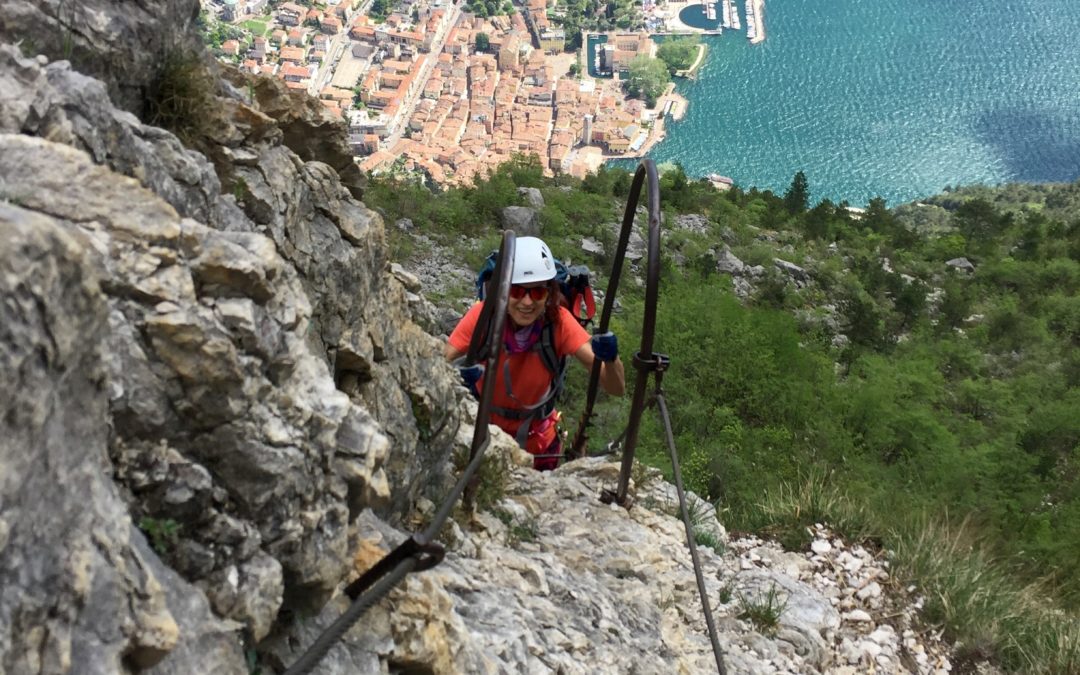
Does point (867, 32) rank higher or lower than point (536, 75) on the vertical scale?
higher

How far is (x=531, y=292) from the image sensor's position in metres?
4.64

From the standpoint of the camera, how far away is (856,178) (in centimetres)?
5091

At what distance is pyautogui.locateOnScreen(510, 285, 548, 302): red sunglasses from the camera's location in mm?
4621

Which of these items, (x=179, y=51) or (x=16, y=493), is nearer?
(x=16, y=493)

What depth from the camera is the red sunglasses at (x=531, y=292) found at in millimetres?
4621

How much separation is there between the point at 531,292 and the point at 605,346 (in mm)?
530

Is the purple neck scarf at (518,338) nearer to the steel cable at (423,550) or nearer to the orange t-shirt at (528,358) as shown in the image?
the orange t-shirt at (528,358)

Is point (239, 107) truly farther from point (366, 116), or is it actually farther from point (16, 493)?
point (366, 116)

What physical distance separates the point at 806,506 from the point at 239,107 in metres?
4.17

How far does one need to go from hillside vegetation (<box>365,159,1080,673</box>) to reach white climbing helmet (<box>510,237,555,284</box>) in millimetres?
2279

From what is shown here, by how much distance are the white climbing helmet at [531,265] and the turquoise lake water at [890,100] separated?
46614mm

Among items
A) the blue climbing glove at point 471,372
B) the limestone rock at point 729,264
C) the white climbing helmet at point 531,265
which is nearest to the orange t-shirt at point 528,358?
the white climbing helmet at point 531,265

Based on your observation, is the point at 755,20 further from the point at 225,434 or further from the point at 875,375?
the point at 225,434

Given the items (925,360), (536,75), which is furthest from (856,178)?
(925,360)
